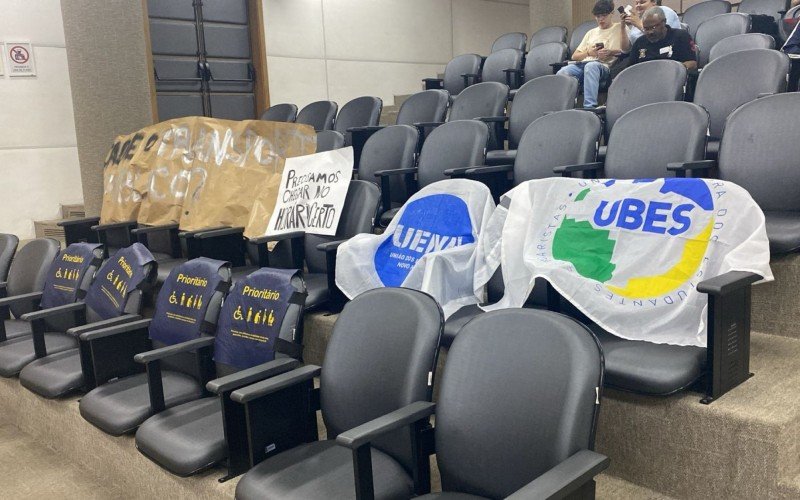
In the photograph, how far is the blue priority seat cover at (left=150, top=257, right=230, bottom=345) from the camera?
2.24 metres

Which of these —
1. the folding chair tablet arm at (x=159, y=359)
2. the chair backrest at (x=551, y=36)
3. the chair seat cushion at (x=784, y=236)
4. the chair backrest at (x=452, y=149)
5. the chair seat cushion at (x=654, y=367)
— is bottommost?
the folding chair tablet arm at (x=159, y=359)

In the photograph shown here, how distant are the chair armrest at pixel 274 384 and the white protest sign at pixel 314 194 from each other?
959 mm

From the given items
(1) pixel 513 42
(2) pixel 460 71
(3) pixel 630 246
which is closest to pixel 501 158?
(3) pixel 630 246

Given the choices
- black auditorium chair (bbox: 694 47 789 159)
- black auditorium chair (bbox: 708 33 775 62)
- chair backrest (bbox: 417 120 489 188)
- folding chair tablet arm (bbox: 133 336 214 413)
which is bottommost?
folding chair tablet arm (bbox: 133 336 214 413)

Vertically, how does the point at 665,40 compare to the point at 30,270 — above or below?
above

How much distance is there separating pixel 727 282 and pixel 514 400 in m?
0.58

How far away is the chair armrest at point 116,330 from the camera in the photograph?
7.39 feet

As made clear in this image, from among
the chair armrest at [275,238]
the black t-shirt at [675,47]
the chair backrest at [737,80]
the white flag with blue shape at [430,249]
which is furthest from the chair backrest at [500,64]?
the white flag with blue shape at [430,249]

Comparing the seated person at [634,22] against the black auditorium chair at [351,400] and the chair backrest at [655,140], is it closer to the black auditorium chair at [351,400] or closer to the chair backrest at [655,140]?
the chair backrest at [655,140]

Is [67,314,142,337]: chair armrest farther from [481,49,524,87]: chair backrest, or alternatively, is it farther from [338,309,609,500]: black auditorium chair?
[481,49,524,87]: chair backrest

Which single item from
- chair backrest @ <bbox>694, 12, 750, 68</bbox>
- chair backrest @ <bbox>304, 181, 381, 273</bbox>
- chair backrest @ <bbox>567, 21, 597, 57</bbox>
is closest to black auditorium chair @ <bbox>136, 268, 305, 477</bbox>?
chair backrest @ <bbox>304, 181, 381, 273</bbox>

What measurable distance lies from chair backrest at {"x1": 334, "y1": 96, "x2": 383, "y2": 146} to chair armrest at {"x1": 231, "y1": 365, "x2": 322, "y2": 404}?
2.58 m

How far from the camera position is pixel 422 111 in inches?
158

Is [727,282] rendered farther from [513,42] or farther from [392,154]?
[513,42]
